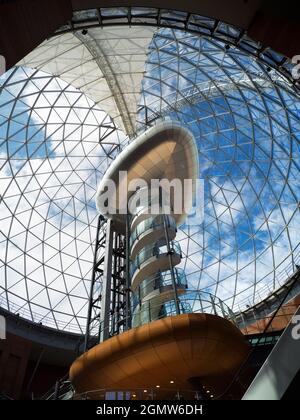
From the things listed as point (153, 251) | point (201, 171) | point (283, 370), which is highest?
point (201, 171)

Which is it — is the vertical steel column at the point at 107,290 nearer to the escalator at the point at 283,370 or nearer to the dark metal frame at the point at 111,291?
the dark metal frame at the point at 111,291

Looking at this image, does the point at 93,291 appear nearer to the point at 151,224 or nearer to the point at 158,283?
the point at 151,224

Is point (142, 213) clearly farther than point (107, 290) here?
No

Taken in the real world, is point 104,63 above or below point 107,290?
above

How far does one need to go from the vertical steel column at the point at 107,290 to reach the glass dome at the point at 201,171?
1283 cm

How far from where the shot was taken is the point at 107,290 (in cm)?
3591

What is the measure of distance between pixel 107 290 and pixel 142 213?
7387 mm

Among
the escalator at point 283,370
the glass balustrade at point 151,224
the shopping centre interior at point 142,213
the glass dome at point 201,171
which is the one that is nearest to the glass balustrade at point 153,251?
the shopping centre interior at point 142,213

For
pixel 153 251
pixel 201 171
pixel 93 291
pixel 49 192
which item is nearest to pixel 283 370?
pixel 153 251

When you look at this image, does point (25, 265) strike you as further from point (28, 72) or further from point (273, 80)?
point (273, 80)

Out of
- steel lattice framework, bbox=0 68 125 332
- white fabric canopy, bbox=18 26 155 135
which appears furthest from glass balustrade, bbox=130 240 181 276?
steel lattice framework, bbox=0 68 125 332

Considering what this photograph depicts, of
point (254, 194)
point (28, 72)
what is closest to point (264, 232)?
point (254, 194)

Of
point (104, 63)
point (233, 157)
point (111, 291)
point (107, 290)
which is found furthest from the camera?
point (233, 157)

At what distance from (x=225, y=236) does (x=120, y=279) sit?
17.7 metres
